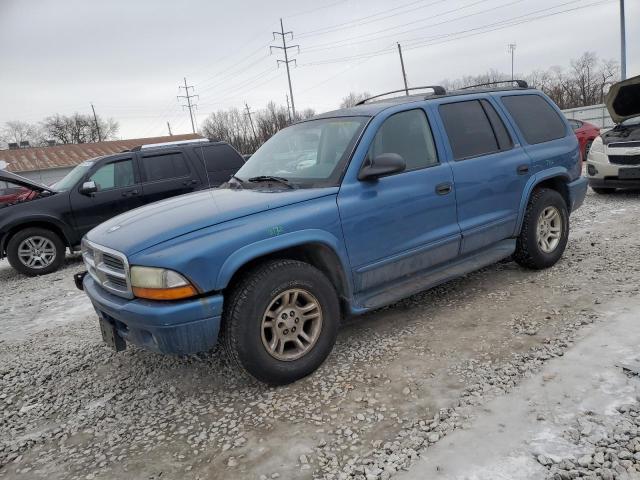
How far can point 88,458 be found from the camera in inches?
105

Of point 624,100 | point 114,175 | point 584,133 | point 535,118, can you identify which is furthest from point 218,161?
point 584,133

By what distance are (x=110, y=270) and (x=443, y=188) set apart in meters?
2.59

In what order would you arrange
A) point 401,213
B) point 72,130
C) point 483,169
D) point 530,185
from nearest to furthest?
point 401,213 < point 483,169 < point 530,185 < point 72,130

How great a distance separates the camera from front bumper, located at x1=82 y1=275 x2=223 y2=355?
109 inches

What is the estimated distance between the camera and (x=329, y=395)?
9.97 feet

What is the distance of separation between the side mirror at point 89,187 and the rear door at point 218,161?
1837 millimetres

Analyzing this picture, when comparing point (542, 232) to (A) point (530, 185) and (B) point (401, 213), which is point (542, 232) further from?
(B) point (401, 213)

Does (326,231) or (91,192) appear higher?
(91,192)

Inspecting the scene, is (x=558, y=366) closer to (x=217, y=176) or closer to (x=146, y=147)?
(x=217, y=176)

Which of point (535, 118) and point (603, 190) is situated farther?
point (603, 190)

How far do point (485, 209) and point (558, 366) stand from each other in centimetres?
159

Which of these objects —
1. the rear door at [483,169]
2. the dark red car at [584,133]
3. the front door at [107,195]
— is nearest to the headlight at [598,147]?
the dark red car at [584,133]

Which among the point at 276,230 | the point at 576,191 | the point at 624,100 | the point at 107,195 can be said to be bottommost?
the point at 576,191

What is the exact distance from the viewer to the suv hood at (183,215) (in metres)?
2.93
